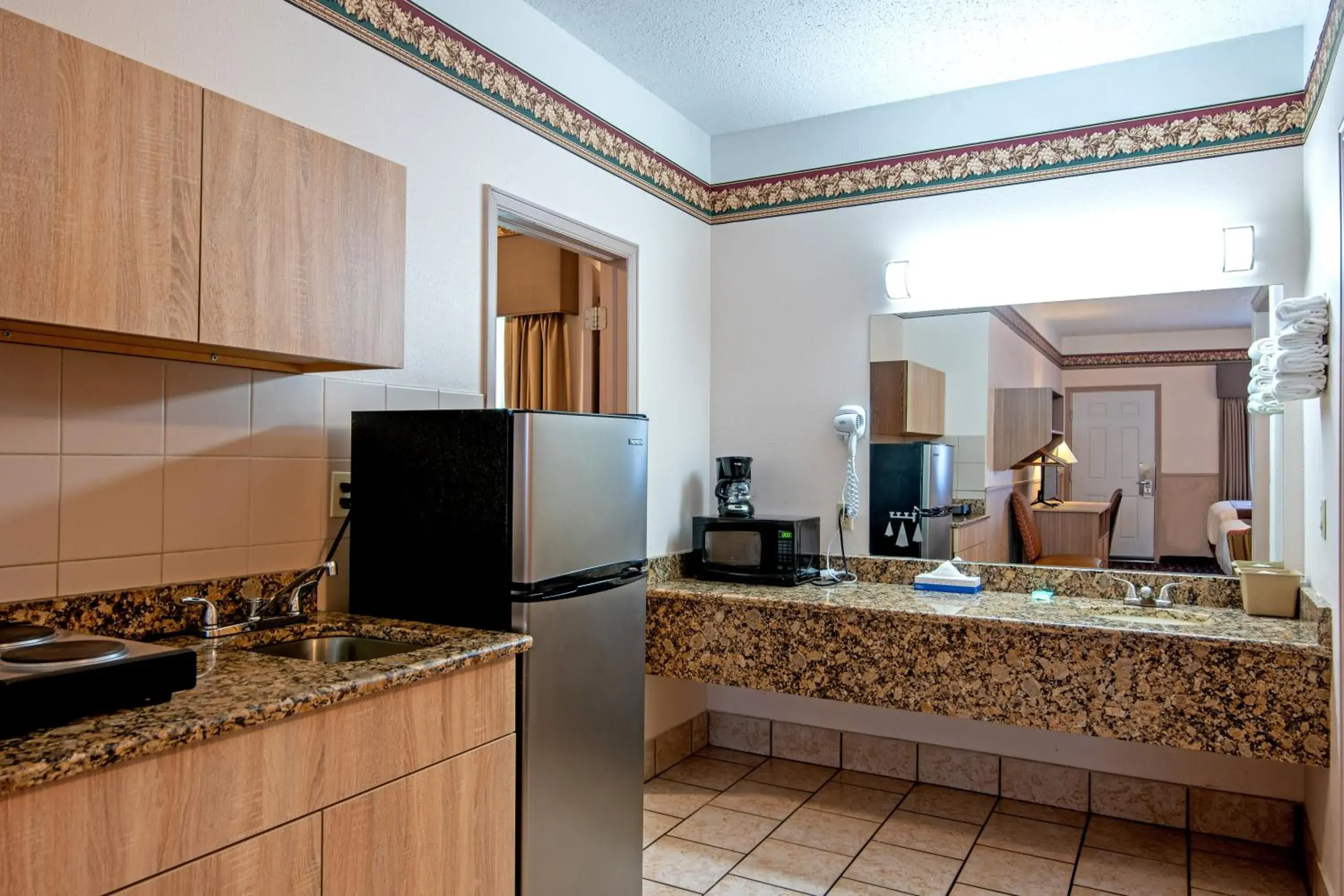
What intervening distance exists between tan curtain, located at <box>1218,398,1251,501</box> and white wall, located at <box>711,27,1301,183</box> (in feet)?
3.45

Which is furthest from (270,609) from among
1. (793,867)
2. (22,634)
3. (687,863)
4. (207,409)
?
(793,867)

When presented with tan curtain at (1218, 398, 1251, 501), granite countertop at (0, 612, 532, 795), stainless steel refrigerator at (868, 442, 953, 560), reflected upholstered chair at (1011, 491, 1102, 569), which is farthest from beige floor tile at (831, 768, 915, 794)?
granite countertop at (0, 612, 532, 795)

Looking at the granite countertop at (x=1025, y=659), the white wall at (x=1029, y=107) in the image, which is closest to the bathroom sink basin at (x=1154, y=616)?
the granite countertop at (x=1025, y=659)

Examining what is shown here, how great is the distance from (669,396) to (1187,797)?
236cm

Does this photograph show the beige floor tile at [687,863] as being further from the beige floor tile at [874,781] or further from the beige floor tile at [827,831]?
the beige floor tile at [874,781]

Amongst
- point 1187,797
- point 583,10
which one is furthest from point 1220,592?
point 583,10

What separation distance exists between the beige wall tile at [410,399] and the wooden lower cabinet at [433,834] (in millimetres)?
957

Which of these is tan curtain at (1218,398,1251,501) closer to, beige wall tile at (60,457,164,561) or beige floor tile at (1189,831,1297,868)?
beige floor tile at (1189,831,1297,868)

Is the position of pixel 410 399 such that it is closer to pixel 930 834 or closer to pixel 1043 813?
pixel 930 834

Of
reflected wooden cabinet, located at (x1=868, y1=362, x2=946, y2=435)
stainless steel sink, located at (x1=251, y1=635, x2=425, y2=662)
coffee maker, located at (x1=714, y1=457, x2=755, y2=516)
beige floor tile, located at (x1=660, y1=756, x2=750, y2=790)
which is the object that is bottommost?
beige floor tile, located at (x1=660, y1=756, x2=750, y2=790)

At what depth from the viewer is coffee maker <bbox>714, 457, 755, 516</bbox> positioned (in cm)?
366

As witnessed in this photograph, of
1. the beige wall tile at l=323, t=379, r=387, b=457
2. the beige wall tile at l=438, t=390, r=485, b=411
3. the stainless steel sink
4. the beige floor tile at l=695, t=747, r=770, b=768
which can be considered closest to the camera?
the stainless steel sink

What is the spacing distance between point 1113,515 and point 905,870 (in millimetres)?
1465

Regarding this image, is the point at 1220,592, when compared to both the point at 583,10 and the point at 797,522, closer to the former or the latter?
the point at 797,522
